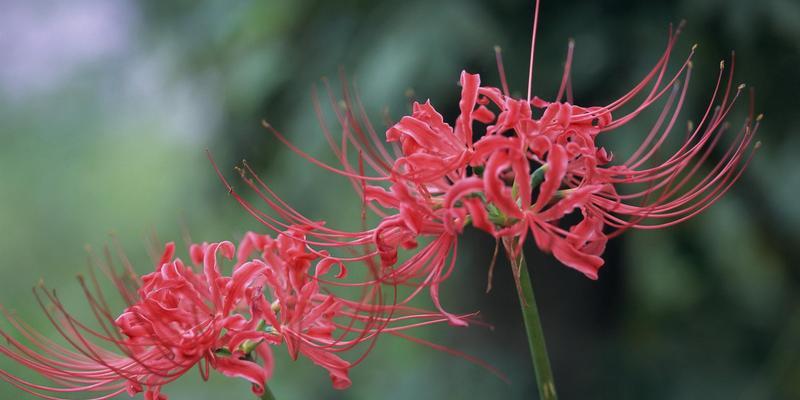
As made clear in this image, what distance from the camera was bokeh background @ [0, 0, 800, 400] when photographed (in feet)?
8.99

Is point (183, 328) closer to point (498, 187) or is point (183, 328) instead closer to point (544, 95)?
point (498, 187)

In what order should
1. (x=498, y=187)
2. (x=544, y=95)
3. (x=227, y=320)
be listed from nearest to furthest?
(x=498, y=187), (x=227, y=320), (x=544, y=95)

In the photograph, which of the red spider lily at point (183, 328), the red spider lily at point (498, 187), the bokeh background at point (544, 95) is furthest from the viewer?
the bokeh background at point (544, 95)

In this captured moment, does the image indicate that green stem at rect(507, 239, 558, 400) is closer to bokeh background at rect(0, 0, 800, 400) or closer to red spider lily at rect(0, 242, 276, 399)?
red spider lily at rect(0, 242, 276, 399)

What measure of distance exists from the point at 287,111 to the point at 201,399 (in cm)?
106

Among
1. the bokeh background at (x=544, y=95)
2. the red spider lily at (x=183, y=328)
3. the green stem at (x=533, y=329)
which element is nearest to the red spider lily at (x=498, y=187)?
the green stem at (x=533, y=329)

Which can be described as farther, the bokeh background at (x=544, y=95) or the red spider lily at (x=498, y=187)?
the bokeh background at (x=544, y=95)

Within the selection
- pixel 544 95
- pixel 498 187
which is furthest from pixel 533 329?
pixel 544 95

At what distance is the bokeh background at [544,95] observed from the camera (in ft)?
8.99

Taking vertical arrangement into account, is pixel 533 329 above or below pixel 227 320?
below

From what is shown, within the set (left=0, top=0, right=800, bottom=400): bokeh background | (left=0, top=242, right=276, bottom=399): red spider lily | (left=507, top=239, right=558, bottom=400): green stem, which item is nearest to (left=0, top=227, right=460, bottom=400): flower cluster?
(left=0, top=242, right=276, bottom=399): red spider lily

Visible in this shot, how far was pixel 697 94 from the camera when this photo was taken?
9.00 feet

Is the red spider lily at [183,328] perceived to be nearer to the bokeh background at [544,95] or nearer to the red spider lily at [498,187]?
the red spider lily at [498,187]

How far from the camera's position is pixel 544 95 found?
2.87m
